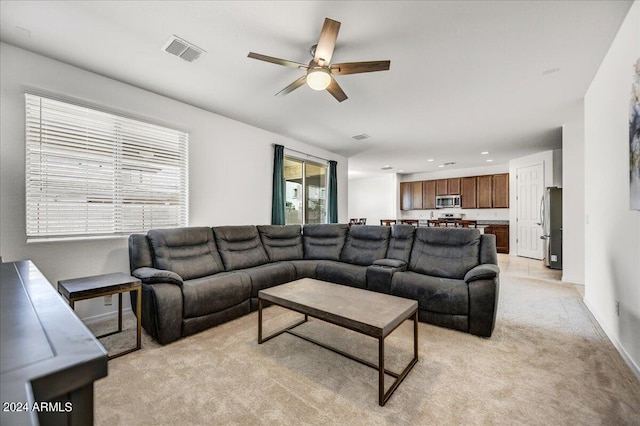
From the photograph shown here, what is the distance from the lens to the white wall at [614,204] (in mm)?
1941

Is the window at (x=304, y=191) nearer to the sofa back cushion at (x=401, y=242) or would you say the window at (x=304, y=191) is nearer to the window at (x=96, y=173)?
the window at (x=96, y=173)

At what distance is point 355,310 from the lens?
6.27 feet

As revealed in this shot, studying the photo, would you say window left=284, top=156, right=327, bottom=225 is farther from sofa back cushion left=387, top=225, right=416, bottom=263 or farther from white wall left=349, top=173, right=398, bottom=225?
white wall left=349, top=173, right=398, bottom=225

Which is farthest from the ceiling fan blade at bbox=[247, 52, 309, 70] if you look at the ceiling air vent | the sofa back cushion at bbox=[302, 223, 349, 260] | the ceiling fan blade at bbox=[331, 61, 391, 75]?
the sofa back cushion at bbox=[302, 223, 349, 260]

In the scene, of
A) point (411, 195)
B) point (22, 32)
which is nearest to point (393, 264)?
point (22, 32)

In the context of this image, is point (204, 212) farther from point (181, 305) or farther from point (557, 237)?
point (557, 237)

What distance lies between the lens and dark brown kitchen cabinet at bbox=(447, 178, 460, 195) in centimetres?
841

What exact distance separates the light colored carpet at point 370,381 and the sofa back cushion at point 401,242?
99cm

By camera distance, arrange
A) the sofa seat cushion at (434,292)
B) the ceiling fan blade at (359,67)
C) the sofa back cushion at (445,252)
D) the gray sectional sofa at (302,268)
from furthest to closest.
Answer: the sofa back cushion at (445,252) → the sofa seat cushion at (434,292) → the gray sectional sofa at (302,268) → the ceiling fan blade at (359,67)

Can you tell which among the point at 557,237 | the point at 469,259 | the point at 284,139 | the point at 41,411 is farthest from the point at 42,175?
the point at 557,237

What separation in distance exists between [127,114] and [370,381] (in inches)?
143

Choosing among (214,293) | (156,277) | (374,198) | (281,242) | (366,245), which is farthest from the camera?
(374,198)

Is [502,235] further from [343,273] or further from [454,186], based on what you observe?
[343,273]

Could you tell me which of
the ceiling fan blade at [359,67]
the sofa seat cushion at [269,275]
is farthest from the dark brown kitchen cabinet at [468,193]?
the ceiling fan blade at [359,67]
